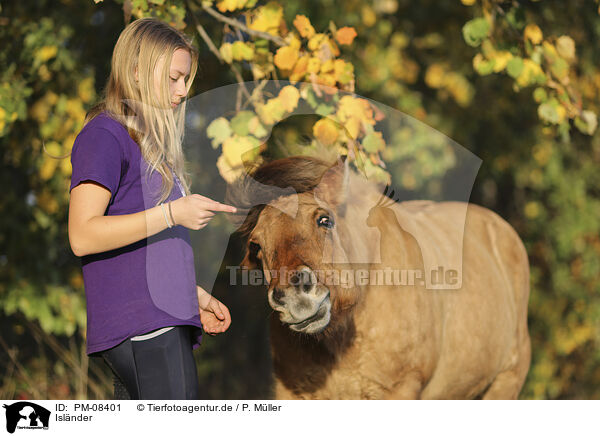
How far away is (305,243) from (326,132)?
62cm

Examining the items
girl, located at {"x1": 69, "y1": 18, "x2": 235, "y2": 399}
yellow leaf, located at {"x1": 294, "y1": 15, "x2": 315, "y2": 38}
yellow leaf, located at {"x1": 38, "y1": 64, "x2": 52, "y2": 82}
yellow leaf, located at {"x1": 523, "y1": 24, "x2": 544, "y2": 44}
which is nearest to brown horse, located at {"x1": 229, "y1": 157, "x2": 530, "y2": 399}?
girl, located at {"x1": 69, "y1": 18, "x2": 235, "y2": 399}

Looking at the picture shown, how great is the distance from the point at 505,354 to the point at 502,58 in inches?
64.4

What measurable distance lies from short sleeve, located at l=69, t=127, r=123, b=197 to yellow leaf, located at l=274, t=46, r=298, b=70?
1200 mm

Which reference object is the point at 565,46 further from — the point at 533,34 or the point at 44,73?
the point at 44,73

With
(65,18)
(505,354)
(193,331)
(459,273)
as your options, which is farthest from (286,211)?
(65,18)

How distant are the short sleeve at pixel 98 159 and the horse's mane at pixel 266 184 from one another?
713 mm

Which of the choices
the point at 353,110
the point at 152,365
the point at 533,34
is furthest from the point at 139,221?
the point at 533,34

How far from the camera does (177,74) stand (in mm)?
1846

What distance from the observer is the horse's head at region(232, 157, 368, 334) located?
208 centimetres

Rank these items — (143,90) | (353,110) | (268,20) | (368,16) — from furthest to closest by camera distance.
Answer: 1. (368,16)
2. (268,20)
3. (353,110)
4. (143,90)

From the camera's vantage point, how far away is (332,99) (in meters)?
2.69

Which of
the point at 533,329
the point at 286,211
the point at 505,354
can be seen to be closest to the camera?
the point at 286,211

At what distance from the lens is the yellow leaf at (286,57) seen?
270cm
